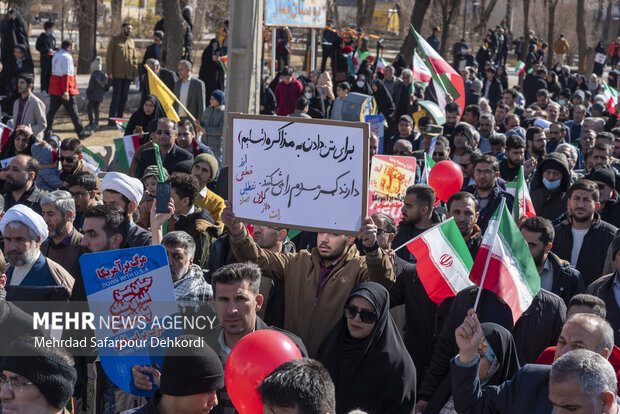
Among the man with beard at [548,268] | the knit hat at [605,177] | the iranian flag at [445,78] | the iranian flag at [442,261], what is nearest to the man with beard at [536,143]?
the iranian flag at [445,78]

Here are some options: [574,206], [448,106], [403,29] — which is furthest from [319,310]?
[403,29]

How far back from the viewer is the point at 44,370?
3.62m

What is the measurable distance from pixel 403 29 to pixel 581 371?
46585 mm

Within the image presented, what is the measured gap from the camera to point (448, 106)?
39.2ft

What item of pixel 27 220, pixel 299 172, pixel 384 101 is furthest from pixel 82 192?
pixel 384 101

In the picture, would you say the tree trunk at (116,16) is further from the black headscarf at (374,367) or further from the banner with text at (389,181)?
the black headscarf at (374,367)

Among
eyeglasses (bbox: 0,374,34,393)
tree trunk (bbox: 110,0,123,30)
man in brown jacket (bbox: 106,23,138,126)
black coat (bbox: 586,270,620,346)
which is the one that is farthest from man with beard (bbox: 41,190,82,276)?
tree trunk (bbox: 110,0,123,30)

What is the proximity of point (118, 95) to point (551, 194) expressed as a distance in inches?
418

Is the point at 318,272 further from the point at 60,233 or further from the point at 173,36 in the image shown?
the point at 173,36

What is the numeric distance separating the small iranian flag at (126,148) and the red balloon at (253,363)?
6.40 metres

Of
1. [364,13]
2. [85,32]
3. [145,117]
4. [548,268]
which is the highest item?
[364,13]

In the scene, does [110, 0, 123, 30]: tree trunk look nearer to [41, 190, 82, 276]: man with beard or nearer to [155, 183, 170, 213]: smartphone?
[41, 190, 82, 276]: man with beard

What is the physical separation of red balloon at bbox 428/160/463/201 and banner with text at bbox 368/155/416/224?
0.99ft

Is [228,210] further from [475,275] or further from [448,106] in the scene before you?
[448,106]
